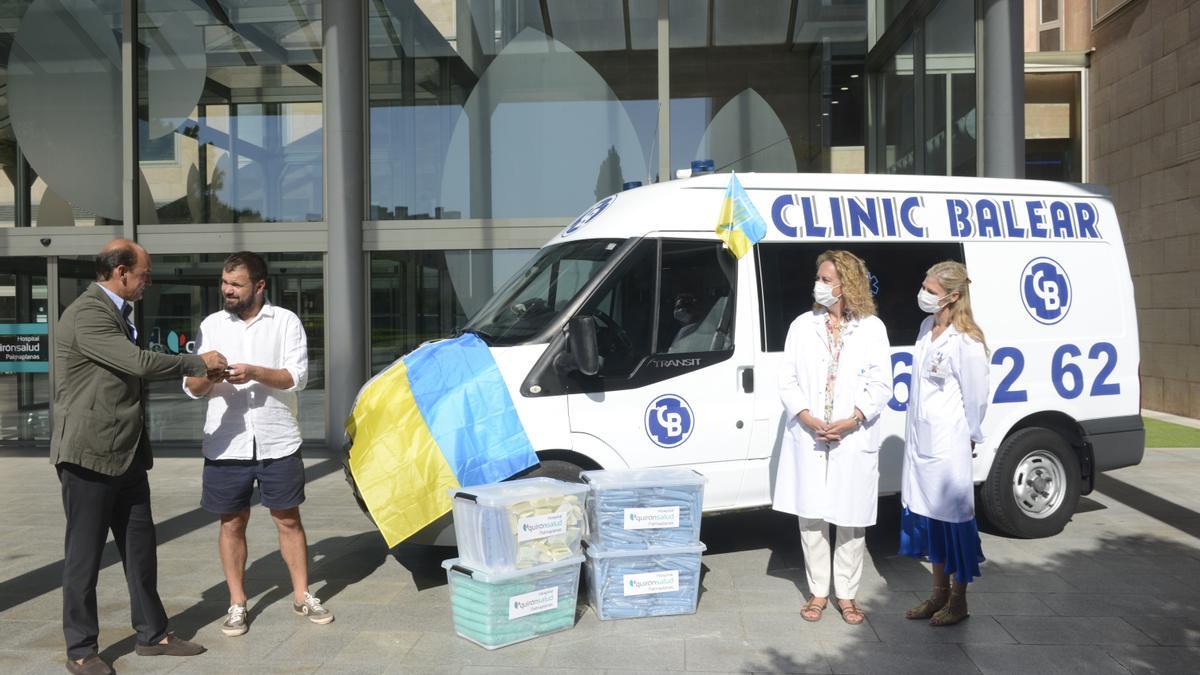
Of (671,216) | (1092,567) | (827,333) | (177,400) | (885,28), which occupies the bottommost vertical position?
(1092,567)

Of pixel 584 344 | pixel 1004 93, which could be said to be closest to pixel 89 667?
pixel 584 344

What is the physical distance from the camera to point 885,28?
10.7 m

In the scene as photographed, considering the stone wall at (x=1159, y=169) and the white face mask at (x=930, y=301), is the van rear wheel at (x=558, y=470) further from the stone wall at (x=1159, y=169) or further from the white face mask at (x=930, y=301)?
the stone wall at (x=1159, y=169)

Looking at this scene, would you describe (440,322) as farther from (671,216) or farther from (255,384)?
(255,384)

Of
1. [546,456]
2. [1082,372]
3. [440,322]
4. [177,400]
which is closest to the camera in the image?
[546,456]

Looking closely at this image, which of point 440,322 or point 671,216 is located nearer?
point 671,216

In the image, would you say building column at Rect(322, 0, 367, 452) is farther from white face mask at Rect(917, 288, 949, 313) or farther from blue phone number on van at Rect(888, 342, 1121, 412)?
white face mask at Rect(917, 288, 949, 313)

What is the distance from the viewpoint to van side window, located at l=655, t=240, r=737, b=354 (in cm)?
575

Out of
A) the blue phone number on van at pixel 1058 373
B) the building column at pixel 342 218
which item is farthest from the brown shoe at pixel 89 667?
the building column at pixel 342 218

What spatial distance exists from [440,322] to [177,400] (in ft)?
11.0

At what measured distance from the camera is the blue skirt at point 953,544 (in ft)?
15.6

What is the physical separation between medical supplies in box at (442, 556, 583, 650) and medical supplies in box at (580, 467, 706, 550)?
0.23 meters


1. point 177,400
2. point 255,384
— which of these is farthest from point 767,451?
point 177,400

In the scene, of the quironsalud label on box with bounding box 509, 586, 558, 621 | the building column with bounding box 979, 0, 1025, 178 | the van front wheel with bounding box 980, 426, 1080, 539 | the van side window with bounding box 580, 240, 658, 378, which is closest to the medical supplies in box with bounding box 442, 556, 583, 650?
the quironsalud label on box with bounding box 509, 586, 558, 621
